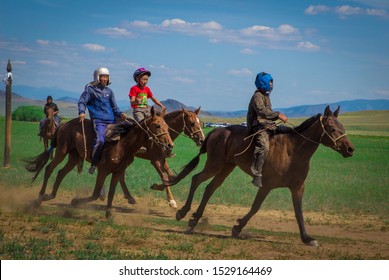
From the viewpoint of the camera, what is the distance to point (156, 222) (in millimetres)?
13086

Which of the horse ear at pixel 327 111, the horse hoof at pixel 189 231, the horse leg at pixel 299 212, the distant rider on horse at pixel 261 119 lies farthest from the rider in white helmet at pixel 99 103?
the horse ear at pixel 327 111

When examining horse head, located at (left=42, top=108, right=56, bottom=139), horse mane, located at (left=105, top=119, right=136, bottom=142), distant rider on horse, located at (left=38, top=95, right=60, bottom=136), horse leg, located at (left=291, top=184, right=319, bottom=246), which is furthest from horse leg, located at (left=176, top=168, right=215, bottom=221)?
distant rider on horse, located at (left=38, top=95, right=60, bottom=136)

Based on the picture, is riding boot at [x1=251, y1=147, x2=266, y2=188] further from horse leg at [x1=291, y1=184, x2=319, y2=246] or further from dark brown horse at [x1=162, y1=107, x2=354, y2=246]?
horse leg at [x1=291, y1=184, x2=319, y2=246]

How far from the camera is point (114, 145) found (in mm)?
12547

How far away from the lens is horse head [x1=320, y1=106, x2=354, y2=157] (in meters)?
10.8

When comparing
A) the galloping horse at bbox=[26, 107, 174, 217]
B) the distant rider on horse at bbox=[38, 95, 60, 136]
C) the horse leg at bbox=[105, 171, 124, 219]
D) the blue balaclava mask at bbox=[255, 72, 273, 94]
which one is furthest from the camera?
the distant rider on horse at bbox=[38, 95, 60, 136]

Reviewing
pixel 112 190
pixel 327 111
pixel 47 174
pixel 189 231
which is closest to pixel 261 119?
pixel 327 111

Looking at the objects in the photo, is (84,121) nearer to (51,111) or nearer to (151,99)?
(151,99)

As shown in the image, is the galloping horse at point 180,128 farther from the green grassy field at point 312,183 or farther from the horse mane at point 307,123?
the horse mane at point 307,123

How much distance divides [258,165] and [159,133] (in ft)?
6.00

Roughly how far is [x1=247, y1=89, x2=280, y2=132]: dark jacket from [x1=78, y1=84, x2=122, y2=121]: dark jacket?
2.98 meters

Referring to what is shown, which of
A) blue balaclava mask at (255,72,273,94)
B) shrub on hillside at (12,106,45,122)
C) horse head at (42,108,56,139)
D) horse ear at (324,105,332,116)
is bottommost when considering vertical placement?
shrub on hillside at (12,106,45,122)

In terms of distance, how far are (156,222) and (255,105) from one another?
3.28 m

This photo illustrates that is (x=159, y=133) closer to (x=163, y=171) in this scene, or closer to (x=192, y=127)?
(x=192, y=127)
